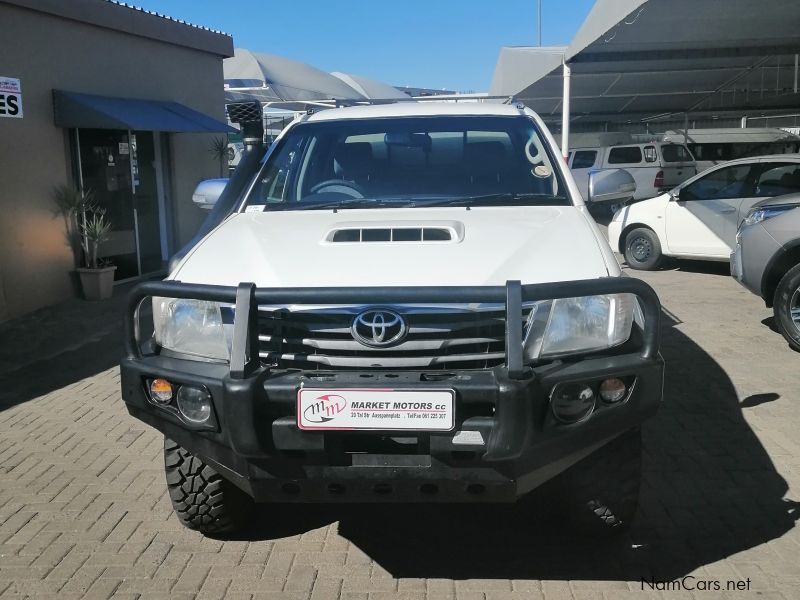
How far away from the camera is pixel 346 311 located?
2.92 m

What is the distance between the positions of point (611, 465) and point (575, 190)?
143 cm

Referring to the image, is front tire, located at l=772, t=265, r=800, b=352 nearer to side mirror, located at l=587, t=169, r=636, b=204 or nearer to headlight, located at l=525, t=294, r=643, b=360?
side mirror, located at l=587, t=169, r=636, b=204

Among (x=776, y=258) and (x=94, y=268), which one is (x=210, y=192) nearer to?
(x=776, y=258)

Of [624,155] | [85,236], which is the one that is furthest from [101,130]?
[624,155]

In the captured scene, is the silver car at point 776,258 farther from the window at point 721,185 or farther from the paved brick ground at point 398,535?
the window at point 721,185

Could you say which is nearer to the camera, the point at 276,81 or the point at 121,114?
the point at 121,114

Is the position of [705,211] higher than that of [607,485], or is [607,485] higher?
[705,211]

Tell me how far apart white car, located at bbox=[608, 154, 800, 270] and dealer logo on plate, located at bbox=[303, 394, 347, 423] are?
29.5ft

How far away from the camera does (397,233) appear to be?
135 inches

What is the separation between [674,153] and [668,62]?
3423 millimetres

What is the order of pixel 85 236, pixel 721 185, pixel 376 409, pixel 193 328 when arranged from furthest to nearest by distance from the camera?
pixel 721 185, pixel 85 236, pixel 193 328, pixel 376 409

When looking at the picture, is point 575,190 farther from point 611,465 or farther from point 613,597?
point 613,597

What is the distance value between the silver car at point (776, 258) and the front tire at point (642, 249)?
4.47 metres

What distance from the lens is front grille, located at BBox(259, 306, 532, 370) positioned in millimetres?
2900
